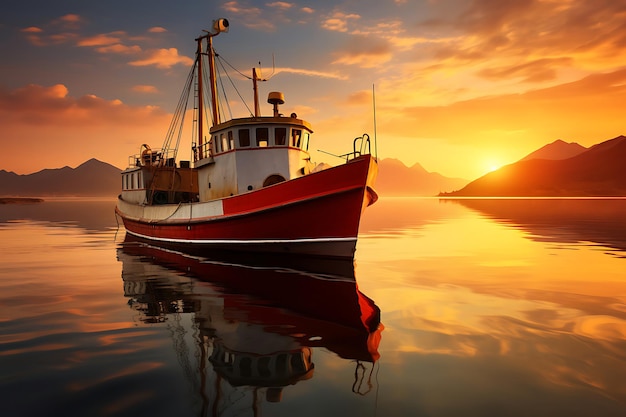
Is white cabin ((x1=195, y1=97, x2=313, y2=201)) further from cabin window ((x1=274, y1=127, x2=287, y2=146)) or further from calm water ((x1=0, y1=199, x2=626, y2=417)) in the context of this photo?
calm water ((x1=0, y1=199, x2=626, y2=417))

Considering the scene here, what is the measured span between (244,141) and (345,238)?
6833mm

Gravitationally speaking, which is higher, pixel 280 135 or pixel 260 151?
pixel 280 135

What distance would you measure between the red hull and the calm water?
2084 millimetres

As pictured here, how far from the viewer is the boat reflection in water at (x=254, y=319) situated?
5445 millimetres

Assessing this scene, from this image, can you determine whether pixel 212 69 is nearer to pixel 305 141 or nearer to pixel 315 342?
pixel 305 141

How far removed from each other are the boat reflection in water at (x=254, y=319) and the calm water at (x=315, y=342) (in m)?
0.04

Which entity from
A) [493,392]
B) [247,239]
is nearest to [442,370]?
[493,392]

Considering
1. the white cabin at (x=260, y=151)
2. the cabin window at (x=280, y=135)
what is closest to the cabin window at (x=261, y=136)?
the white cabin at (x=260, y=151)

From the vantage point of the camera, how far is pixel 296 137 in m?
19.2

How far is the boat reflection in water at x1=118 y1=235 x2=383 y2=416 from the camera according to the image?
5.45m

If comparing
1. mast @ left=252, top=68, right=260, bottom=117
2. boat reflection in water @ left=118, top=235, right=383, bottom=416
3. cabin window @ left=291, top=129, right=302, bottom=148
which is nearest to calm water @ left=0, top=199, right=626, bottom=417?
boat reflection in water @ left=118, top=235, right=383, bottom=416

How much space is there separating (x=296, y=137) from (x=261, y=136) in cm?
169

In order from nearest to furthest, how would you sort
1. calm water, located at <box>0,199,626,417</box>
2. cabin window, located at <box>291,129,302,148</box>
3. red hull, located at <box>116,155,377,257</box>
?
calm water, located at <box>0,199,626,417</box>, red hull, located at <box>116,155,377,257</box>, cabin window, located at <box>291,129,302,148</box>

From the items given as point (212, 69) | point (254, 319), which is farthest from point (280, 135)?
point (254, 319)
